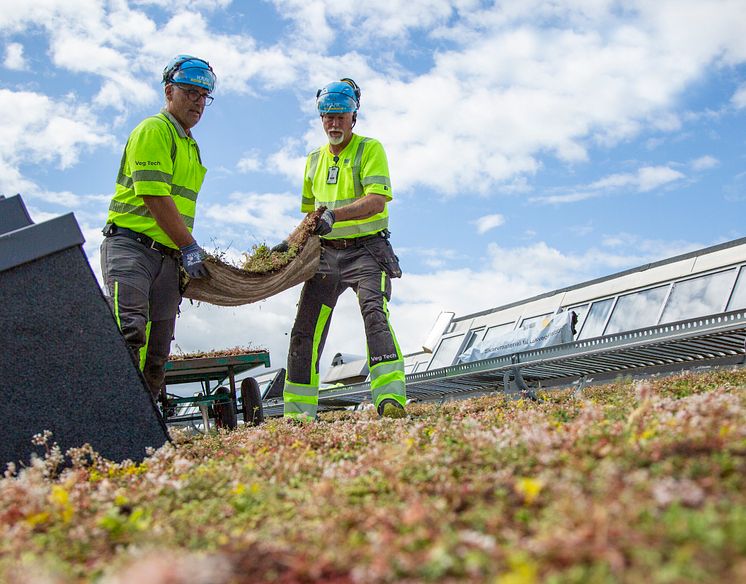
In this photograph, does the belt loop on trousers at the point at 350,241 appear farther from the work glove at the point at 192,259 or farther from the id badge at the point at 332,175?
the work glove at the point at 192,259

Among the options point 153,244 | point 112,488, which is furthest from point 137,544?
point 153,244

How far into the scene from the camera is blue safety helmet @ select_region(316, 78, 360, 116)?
22.6 ft

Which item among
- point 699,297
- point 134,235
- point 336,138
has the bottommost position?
point 699,297

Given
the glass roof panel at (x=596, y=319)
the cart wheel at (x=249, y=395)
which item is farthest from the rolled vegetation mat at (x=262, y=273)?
the glass roof panel at (x=596, y=319)

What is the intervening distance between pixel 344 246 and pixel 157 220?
1.86 m

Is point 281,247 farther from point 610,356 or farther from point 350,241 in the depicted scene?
point 610,356

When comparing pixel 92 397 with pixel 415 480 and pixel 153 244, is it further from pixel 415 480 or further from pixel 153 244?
pixel 415 480

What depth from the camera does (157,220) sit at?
18.2ft

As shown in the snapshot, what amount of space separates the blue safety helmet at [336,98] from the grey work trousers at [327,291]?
47.3 inches

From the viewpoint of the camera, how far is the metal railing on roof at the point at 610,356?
323 inches

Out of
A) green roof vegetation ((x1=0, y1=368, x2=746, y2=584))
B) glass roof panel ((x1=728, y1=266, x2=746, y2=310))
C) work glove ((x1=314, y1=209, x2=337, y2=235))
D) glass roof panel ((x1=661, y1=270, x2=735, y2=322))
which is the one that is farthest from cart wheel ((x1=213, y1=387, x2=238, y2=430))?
glass roof panel ((x1=728, y1=266, x2=746, y2=310))

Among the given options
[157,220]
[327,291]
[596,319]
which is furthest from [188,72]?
[596,319]

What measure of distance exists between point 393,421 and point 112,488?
7.02 feet

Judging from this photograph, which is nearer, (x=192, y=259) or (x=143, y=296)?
(x=143, y=296)
